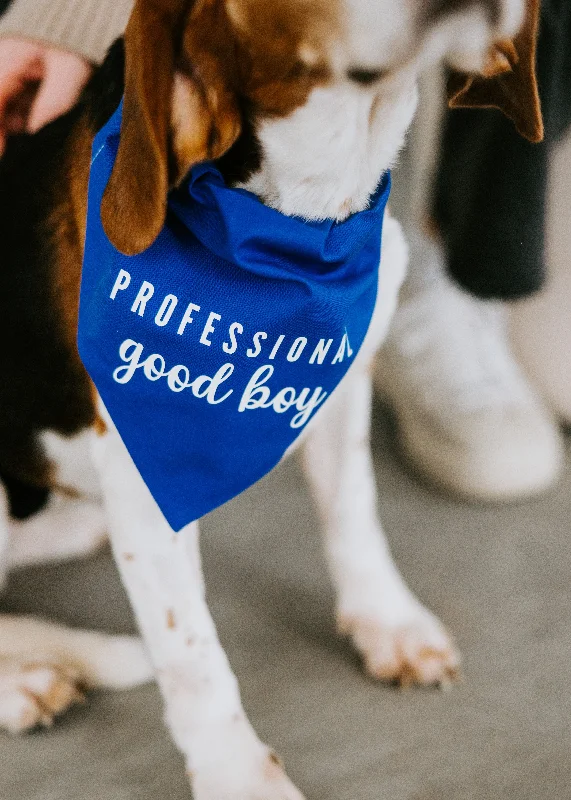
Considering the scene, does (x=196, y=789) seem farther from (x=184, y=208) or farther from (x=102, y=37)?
(x=102, y=37)

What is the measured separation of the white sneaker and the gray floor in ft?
0.22

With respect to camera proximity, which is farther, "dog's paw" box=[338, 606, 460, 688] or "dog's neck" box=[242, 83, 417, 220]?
"dog's paw" box=[338, 606, 460, 688]

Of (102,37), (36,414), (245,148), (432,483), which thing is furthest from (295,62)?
(432,483)

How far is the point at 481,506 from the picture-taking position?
5.98ft

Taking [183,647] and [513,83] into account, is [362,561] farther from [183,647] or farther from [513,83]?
[513,83]

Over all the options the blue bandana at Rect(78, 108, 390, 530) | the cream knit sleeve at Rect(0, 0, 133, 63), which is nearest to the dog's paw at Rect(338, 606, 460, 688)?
the blue bandana at Rect(78, 108, 390, 530)

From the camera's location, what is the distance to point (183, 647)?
3.88 ft

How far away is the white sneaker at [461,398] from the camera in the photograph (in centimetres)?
184

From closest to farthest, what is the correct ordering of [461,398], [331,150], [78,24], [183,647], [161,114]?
[161,114], [331,150], [183,647], [78,24], [461,398]

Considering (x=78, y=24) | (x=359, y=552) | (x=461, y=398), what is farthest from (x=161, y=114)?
(x=461, y=398)

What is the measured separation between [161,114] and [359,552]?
31.3 inches

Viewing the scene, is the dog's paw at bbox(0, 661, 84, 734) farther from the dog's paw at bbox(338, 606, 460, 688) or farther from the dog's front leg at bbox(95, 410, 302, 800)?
the dog's paw at bbox(338, 606, 460, 688)

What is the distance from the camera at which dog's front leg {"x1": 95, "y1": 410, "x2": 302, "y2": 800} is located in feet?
3.83

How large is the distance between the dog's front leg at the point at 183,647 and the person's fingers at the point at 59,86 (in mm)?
642
